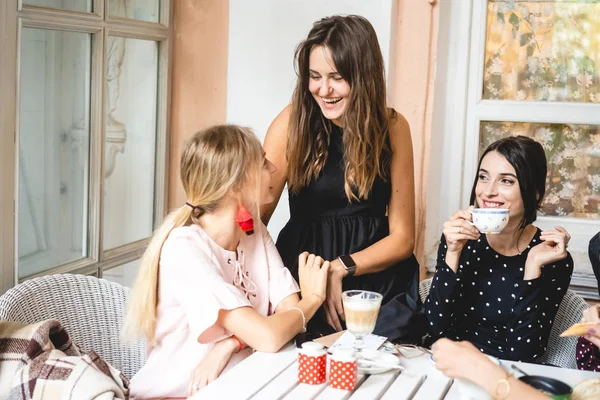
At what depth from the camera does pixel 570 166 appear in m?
3.27

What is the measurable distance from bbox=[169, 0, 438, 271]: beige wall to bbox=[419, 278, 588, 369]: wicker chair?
900 mm

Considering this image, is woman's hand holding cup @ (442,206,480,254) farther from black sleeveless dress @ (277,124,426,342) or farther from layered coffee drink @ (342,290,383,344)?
layered coffee drink @ (342,290,383,344)

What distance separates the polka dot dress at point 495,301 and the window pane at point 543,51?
0.96 metres

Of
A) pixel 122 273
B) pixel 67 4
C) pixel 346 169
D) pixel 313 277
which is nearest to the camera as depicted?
pixel 313 277

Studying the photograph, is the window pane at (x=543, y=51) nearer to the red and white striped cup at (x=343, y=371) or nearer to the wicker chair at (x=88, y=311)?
the wicker chair at (x=88, y=311)

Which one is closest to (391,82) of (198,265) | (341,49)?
(341,49)

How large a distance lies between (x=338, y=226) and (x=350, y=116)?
348 millimetres

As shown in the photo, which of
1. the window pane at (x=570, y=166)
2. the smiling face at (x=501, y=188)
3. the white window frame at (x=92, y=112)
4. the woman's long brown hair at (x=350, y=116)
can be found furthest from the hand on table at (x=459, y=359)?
the window pane at (x=570, y=166)

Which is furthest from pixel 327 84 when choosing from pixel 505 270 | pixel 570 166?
pixel 570 166

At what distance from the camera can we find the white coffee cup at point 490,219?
88.6 inches

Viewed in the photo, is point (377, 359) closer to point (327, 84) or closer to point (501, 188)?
point (501, 188)

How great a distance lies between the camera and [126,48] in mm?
3137

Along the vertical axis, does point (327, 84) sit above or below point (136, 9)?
below

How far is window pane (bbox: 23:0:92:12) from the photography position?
2.52 m
